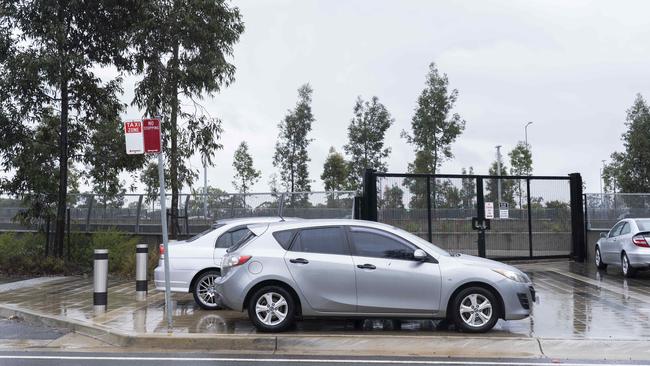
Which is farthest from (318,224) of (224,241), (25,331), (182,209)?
(182,209)

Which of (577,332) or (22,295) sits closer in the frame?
(577,332)

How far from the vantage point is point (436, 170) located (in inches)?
1257

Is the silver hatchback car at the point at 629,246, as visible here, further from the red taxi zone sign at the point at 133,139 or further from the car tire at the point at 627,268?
the red taxi zone sign at the point at 133,139

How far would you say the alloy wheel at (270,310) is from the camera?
335 inches

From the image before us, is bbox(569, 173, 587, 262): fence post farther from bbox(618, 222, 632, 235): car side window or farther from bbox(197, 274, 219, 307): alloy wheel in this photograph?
bbox(197, 274, 219, 307): alloy wheel

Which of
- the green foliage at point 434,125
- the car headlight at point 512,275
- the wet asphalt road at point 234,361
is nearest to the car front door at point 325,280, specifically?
the wet asphalt road at point 234,361

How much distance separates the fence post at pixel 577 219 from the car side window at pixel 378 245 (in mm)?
11855

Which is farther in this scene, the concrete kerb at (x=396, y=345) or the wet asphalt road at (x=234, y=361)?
the concrete kerb at (x=396, y=345)

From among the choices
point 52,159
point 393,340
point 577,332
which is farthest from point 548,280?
point 52,159

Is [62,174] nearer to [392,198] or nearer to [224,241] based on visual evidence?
[224,241]

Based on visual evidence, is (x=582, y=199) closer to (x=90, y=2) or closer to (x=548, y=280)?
(x=548, y=280)

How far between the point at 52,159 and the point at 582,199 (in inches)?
606

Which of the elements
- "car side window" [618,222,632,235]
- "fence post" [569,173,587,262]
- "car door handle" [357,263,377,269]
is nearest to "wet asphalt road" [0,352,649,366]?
"car door handle" [357,263,377,269]

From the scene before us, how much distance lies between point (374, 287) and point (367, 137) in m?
26.1
